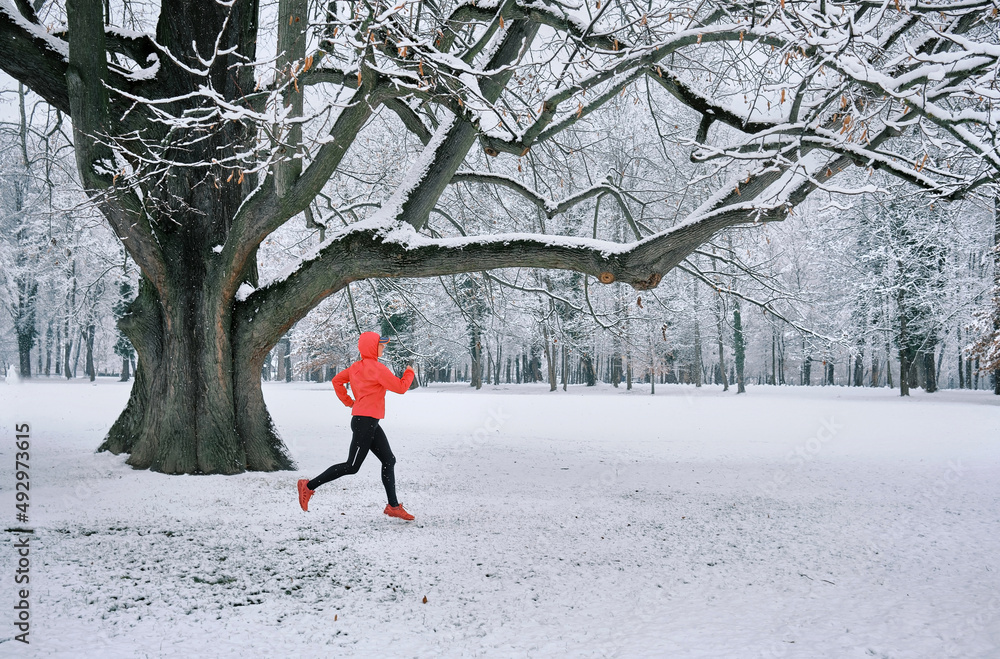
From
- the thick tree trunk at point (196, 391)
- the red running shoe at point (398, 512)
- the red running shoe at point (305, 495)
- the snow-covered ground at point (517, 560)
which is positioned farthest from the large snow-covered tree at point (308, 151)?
the red running shoe at point (398, 512)

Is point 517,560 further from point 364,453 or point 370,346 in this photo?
point 370,346

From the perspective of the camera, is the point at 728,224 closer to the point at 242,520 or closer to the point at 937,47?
the point at 937,47

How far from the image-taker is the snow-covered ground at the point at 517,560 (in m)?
3.23

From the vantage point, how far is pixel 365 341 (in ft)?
18.2

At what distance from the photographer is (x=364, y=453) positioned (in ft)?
18.0

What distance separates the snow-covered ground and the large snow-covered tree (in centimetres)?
154

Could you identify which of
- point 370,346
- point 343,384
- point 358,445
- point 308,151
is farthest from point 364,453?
point 308,151

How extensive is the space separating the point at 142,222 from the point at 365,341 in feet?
11.0

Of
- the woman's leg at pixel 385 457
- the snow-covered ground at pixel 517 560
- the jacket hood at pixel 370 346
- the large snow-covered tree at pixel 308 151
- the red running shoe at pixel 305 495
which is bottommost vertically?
the snow-covered ground at pixel 517 560

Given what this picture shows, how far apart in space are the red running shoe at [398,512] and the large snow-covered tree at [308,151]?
273 cm

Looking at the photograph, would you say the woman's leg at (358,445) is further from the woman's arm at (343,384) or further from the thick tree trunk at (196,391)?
the thick tree trunk at (196,391)

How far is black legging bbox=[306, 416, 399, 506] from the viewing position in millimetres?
5473

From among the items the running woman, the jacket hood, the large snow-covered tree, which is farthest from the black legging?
the large snow-covered tree

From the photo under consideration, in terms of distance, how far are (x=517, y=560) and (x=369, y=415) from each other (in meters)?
1.92
